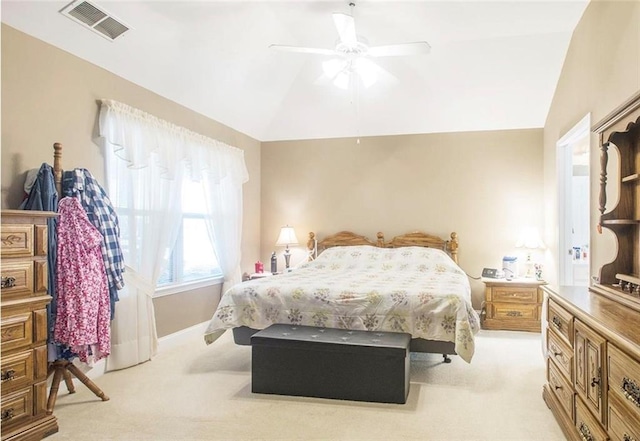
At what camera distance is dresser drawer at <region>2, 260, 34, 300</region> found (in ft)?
7.37

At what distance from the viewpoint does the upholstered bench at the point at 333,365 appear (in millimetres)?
2896

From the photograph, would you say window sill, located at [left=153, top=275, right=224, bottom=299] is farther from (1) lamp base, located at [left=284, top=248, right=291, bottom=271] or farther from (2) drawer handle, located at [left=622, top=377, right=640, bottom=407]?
(2) drawer handle, located at [left=622, top=377, right=640, bottom=407]

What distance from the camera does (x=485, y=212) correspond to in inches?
217

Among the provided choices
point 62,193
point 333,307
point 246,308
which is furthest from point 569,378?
point 62,193

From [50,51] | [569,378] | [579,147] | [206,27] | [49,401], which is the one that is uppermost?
[206,27]

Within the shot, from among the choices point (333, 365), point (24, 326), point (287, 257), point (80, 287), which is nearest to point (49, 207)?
point (80, 287)

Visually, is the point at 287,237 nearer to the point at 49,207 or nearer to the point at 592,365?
the point at 49,207

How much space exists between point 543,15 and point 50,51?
4.04 meters

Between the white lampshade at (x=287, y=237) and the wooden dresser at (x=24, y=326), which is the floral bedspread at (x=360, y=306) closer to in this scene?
the wooden dresser at (x=24, y=326)

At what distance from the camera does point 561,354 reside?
2459 mm

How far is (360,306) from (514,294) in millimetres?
2448

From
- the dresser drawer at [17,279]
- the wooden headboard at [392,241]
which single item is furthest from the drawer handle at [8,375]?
the wooden headboard at [392,241]

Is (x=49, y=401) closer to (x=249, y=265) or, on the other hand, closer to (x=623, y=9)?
(x=249, y=265)

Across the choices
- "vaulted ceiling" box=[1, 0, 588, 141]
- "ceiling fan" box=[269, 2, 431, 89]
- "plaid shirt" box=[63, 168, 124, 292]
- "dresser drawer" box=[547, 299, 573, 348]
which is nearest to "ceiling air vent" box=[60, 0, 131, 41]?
"vaulted ceiling" box=[1, 0, 588, 141]
